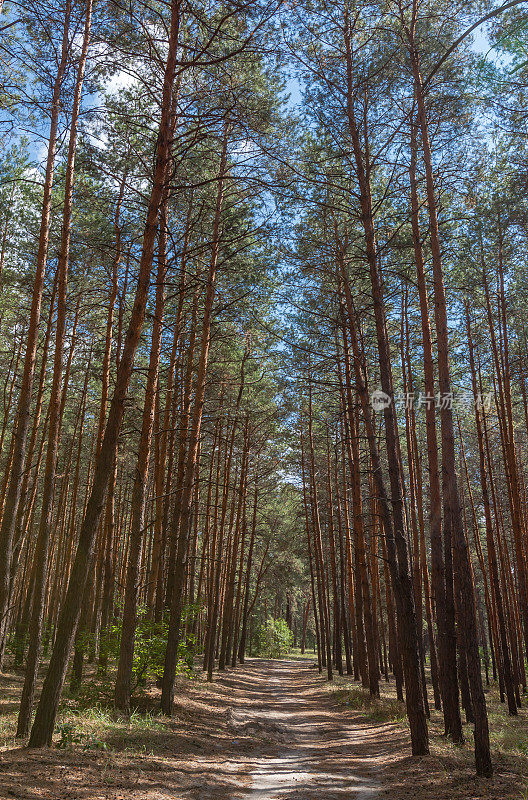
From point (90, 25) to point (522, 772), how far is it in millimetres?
12123

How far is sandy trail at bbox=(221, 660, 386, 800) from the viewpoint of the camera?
245 inches

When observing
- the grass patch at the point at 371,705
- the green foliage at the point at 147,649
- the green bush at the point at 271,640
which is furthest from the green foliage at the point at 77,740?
the green bush at the point at 271,640

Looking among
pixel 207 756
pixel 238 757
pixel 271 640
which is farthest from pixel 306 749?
pixel 271 640

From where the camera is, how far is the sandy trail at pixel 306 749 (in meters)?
6.24

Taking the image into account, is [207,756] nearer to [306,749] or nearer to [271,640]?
[306,749]

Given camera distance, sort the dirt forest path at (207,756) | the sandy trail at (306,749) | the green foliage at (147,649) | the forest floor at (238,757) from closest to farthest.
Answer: the dirt forest path at (207,756)
the forest floor at (238,757)
the sandy trail at (306,749)
the green foliage at (147,649)

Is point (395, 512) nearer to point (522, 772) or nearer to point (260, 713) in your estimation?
point (522, 772)

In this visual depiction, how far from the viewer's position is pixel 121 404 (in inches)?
217

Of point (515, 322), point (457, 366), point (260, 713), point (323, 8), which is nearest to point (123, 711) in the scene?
point (260, 713)

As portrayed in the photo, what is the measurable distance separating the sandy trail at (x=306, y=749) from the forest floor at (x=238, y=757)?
2 centimetres

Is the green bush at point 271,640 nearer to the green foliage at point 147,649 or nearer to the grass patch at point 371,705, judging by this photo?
the grass patch at point 371,705

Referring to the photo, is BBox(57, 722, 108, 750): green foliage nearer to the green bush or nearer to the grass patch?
the grass patch

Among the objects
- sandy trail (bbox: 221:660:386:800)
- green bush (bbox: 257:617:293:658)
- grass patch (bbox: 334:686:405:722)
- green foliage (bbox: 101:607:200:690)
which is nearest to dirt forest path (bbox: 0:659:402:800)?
sandy trail (bbox: 221:660:386:800)

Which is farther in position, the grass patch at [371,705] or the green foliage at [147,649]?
the grass patch at [371,705]
